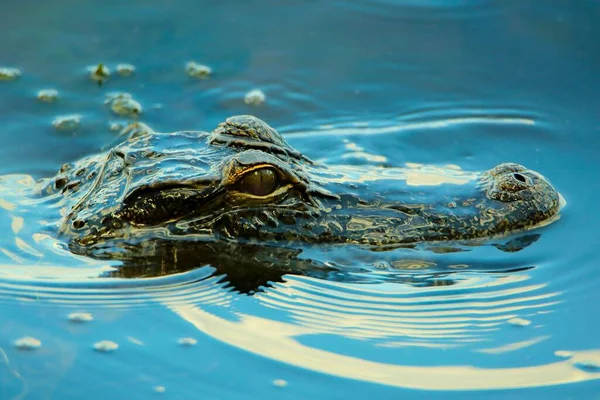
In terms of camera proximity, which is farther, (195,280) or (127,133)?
(127,133)

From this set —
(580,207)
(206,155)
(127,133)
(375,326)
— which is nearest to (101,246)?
(206,155)

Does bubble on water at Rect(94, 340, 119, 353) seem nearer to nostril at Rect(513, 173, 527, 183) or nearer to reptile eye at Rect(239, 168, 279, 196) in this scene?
reptile eye at Rect(239, 168, 279, 196)

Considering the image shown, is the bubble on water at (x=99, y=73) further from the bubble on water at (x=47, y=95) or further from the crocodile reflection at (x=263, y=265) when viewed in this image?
the crocodile reflection at (x=263, y=265)

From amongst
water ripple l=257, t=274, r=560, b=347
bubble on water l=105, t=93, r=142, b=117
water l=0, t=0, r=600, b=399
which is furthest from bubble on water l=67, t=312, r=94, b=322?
bubble on water l=105, t=93, r=142, b=117

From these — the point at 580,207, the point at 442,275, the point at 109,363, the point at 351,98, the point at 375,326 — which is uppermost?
the point at 351,98

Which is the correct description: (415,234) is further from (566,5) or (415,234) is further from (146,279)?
(566,5)

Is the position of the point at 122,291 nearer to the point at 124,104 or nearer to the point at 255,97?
the point at 124,104
